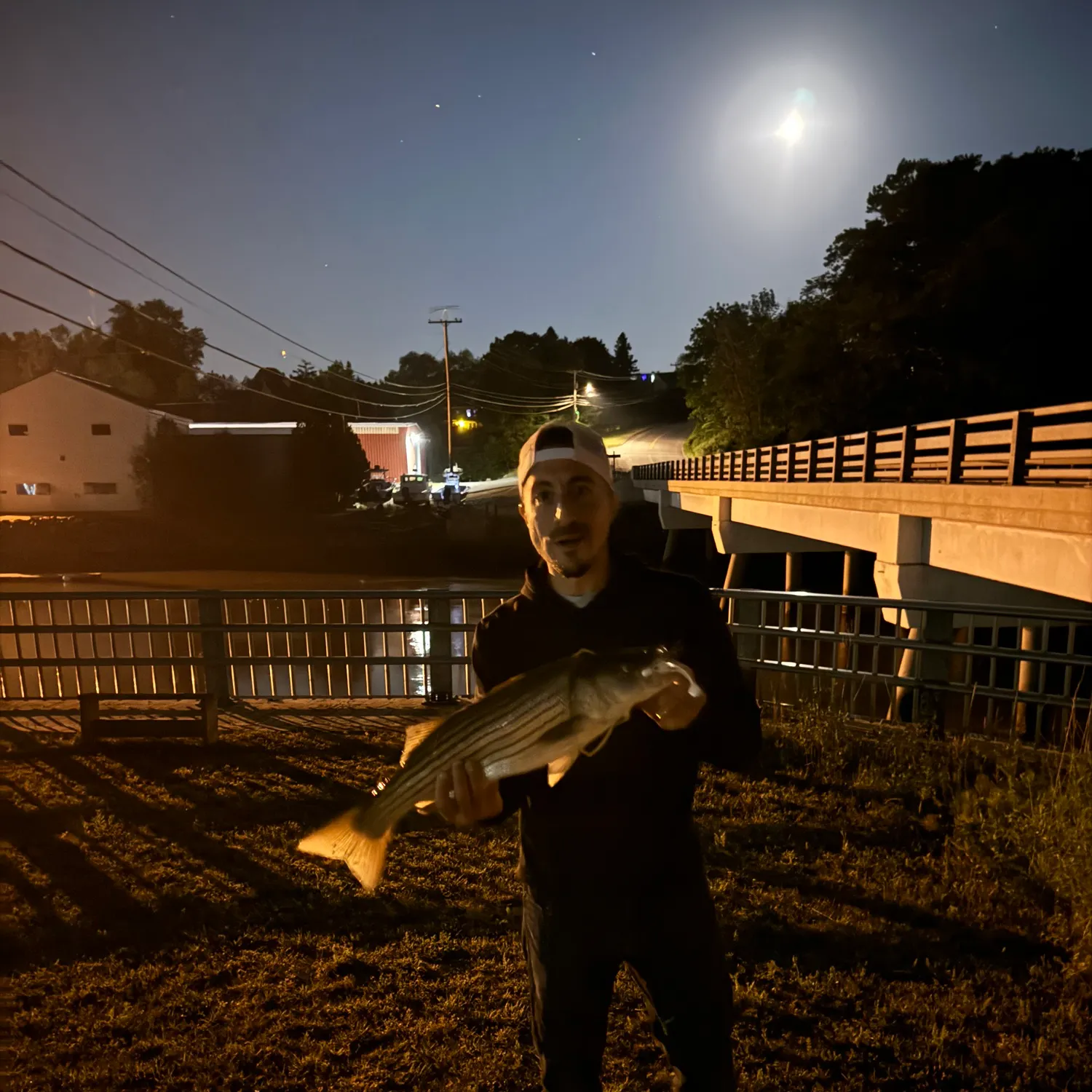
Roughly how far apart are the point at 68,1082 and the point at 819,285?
168 ft

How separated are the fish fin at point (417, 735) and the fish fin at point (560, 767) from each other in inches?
15.9

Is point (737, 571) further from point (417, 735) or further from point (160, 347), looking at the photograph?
point (160, 347)

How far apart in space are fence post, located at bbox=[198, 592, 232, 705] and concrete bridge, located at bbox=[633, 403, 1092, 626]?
349 inches

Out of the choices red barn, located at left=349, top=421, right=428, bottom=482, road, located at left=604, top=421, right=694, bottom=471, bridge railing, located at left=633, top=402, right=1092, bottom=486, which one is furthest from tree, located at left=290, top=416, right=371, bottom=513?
road, located at left=604, top=421, right=694, bottom=471

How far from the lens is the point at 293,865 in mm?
4977

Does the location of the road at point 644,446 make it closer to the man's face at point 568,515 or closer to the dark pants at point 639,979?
the man's face at point 568,515

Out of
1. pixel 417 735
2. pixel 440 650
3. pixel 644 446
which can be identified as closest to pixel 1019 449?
pixel 440 650

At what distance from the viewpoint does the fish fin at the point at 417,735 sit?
84.6 inches

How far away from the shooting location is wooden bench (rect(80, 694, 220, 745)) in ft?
23.2

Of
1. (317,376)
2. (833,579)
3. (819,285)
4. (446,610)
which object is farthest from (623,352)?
(446,610)

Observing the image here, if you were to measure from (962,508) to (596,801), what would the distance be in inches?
488

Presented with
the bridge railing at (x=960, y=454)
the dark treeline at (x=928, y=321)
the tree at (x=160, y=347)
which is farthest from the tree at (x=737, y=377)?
the tree at (x=160, y=347)

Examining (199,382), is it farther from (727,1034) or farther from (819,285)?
(727,1034)

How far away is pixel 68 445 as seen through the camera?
1626 inches
